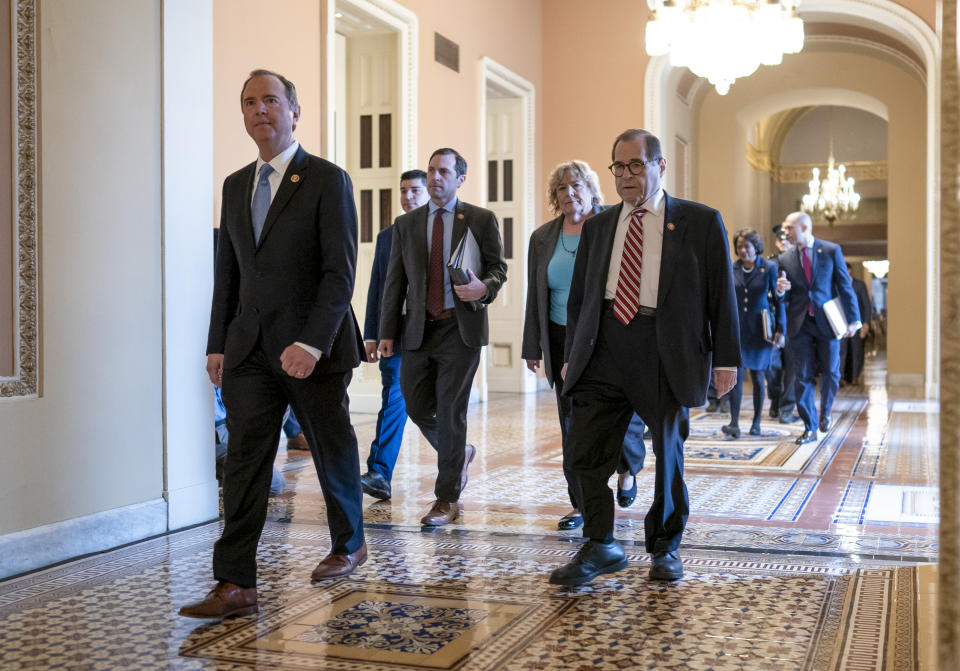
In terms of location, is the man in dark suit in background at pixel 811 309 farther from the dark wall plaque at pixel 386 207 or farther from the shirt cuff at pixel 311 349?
the shirt cuff at pixel 311 349

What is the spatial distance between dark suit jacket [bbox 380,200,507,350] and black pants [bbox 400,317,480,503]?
0.07m

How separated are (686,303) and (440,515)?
1.66 metres

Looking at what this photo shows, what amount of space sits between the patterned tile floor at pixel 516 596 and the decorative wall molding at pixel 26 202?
75cm

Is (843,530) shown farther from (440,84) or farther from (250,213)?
(440,84)

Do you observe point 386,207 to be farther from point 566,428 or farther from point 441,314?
point 566,428

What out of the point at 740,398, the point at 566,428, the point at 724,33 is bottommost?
the point at 740,398

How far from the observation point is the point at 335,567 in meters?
3.63

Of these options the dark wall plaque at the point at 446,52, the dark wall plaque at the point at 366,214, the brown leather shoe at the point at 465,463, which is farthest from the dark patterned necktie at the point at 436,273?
the dark wall plaque at the point at 446,52

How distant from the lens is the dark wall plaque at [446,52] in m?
10.3

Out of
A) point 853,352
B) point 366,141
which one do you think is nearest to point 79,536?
point 366,141

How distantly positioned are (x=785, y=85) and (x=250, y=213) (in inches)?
581

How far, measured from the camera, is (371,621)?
10.4ft

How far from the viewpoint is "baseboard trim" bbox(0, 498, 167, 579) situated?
374cm

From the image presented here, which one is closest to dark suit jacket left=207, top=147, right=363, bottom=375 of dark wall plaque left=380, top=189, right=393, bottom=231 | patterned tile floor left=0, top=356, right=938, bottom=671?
patterned tile floor left=0, top=356, right=938, bottom=671
